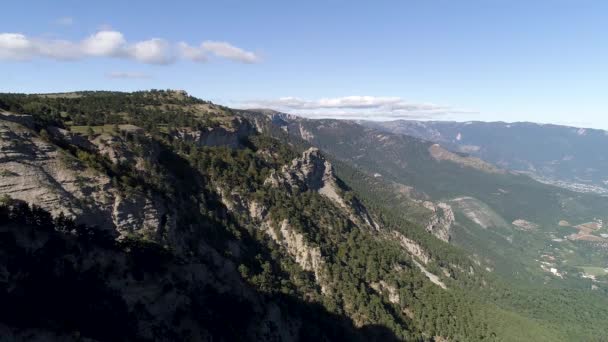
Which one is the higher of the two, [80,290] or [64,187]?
[64,187]

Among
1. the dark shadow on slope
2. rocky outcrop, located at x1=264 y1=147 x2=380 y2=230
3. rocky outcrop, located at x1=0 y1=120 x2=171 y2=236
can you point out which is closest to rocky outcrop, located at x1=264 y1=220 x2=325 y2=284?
rocky outcrop, located at x1=264 y1=147 x2=380 y2=230

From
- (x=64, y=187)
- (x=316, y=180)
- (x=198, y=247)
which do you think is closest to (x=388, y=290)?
(x=316, y=180)

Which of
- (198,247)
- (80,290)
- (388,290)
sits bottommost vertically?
(388,290)

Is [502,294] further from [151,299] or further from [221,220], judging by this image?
[151,299]

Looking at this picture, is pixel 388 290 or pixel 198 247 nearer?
pixel 198 247

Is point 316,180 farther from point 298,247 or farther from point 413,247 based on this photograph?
point 298,247

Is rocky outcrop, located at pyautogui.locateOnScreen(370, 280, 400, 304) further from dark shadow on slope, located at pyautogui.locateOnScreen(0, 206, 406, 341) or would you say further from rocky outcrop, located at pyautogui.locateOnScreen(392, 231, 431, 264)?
dark shadow on slope, located at pyautogui.locateOnScreen(0, 206, 406, 341)

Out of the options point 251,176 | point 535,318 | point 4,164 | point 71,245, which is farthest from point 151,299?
point 535,318

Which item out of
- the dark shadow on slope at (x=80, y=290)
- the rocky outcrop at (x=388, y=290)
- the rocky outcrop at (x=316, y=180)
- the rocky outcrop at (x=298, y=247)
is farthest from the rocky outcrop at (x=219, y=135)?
the dark shadow on slope at (x=80, y=290)

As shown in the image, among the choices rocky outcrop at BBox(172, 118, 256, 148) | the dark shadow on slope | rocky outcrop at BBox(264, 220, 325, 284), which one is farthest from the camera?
rocky outcrop at BBox(172, 118, 256, 148)
